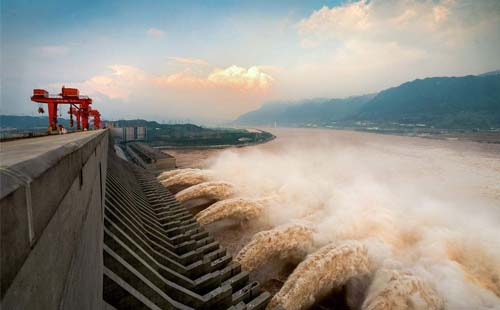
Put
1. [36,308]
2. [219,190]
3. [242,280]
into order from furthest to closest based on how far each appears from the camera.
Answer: [219,190]
[242,280]
[36,308]

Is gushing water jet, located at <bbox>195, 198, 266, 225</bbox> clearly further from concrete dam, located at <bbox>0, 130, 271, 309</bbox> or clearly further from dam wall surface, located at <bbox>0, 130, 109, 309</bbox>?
dam wall surface, located at <bbox>0, 130, 109, 309</bbox>

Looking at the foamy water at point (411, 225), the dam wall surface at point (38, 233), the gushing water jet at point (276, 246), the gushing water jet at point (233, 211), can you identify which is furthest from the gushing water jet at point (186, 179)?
the dam wall surface at point (38, 233)

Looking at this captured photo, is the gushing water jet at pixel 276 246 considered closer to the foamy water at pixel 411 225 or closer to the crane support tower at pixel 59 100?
the foamy water at pixel 411 225

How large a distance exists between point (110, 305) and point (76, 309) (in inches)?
103

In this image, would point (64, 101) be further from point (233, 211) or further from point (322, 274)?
point (322, 274)

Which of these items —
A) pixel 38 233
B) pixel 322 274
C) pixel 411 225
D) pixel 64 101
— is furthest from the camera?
pixel 64 101

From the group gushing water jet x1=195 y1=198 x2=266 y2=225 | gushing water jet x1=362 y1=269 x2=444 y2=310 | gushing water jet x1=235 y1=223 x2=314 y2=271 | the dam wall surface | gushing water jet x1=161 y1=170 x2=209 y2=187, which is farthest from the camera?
gushing water jet x1=161 y1=170 x2=209 y2=187

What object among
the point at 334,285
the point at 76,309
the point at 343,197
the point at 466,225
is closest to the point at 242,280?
the point at 334,285

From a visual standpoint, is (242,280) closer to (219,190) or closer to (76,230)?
(76,230)

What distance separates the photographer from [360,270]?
1120 cm

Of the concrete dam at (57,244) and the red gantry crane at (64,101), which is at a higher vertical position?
the red gantry crane at (64,101)

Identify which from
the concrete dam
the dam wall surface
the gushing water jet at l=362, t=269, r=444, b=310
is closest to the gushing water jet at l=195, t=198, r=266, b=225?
the gushing water jet at l=362, t=269, r=444, b=310

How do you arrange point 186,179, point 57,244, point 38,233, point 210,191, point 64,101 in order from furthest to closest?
point 64,101 < point 186,179 < point 210,191 < point 57,244 < point 38,233

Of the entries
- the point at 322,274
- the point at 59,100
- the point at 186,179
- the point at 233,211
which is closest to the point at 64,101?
the point at 59,100
